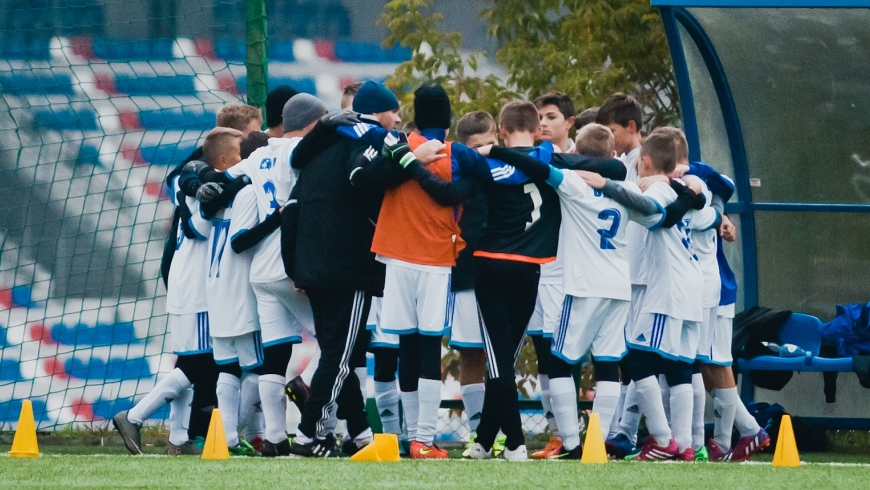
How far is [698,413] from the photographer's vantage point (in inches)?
292

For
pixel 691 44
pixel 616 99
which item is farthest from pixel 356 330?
pixel 691 44

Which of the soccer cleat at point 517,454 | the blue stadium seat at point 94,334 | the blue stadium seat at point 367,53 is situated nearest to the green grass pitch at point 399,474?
the soccer cleat at point 517,454

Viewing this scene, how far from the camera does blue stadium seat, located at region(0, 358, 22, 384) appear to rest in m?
9.49

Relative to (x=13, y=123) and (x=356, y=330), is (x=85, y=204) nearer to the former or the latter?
(x=13, y=123)

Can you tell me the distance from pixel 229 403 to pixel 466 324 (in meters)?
1.21

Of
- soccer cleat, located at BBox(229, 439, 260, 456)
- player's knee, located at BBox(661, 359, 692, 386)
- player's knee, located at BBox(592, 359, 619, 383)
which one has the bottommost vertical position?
soccer cleat, located at BBox(229, 439, 260, 456)

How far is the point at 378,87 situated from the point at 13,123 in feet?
11.6

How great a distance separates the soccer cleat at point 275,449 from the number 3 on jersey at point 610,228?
1728mm

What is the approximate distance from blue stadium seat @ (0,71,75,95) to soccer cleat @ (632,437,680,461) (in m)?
4.59

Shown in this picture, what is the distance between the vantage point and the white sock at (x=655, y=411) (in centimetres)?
699

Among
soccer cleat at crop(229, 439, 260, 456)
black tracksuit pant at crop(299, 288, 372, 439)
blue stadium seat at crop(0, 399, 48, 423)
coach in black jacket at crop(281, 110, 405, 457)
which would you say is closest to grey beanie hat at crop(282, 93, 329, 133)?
coach in black jacket at crop(281, 110, 405, 457)

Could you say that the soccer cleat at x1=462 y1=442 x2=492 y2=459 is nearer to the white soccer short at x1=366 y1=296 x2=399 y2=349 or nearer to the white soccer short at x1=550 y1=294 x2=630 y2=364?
the white soccer short at x1=550 y1=294 x2=630 y2=364

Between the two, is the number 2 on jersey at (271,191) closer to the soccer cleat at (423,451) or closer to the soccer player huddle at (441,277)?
the soccer player huddle at (441,277)

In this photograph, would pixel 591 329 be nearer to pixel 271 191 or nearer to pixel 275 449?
pixel 275 449
